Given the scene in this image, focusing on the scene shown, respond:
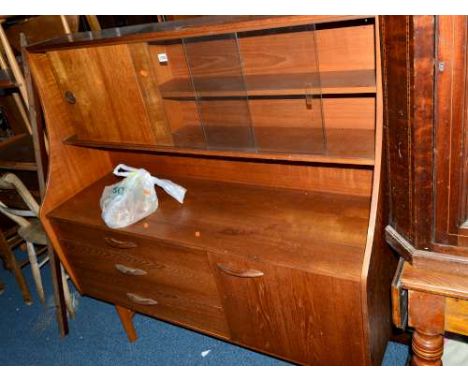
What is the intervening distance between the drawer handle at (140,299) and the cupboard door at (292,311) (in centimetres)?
41

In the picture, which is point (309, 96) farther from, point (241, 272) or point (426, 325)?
point (426, 325)

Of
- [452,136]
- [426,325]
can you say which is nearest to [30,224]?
[426,325]

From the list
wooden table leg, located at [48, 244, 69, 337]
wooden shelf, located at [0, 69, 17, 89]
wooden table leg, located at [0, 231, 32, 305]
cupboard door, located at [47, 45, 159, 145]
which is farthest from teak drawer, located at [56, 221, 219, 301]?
wooden table leg, located at [0, 231, 32, 305]

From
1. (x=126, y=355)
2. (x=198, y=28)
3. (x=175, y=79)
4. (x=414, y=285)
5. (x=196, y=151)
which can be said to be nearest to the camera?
(x=414, y=285)

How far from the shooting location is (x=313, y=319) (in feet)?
4.26

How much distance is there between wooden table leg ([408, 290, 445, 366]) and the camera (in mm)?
967

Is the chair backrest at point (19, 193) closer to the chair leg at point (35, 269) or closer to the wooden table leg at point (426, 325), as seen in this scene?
the chair leg at point (35, 269)

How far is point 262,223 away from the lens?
1.46 meters

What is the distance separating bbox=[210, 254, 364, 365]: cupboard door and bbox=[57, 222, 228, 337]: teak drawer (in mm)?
90

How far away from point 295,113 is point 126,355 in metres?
1.51

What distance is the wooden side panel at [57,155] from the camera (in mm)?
1717

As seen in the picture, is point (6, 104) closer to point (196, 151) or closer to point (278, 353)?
point (196, 151)

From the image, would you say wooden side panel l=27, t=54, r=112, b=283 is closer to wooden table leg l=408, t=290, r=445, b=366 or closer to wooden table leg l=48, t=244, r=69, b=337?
wooden table leg l=48, t=244, r=69, b=337
